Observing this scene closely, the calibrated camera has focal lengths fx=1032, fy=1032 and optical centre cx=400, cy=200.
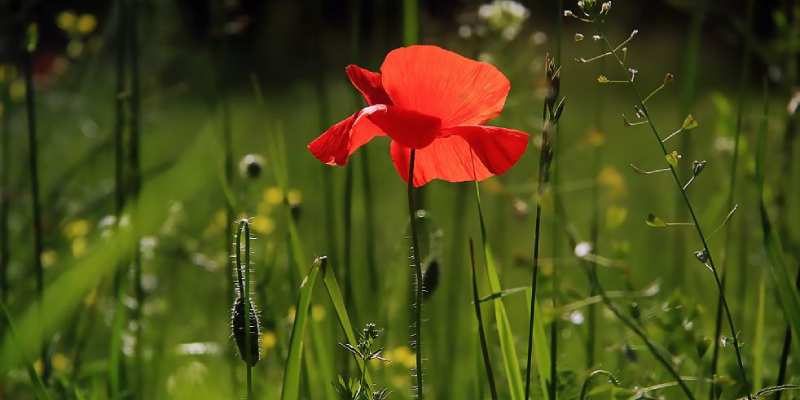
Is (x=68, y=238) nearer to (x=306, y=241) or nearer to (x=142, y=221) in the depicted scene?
(x=306, y=241)

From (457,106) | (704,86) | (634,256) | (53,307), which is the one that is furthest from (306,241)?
(704,86)

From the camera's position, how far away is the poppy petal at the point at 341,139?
794mm

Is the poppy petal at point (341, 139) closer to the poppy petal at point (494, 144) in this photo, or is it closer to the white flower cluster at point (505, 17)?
the poppy petal at point (494, 144)

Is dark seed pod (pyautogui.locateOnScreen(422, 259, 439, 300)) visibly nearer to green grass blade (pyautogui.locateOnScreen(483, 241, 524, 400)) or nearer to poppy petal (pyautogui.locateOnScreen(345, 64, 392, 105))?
green grass blade (pyautogui.locateOnScreen(483, 241, 524, 400))

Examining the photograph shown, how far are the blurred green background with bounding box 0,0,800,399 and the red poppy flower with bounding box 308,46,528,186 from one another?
123mm

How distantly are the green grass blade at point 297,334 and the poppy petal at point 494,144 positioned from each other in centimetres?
15

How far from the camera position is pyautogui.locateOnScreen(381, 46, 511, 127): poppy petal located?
81cm

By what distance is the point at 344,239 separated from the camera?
174cm

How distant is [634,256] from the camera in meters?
2.74

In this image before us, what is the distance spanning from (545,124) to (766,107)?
13.1 inches

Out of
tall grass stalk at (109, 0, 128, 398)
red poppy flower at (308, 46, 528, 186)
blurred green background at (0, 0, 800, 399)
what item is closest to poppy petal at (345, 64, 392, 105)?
red poppy flower at (308, 46, 528, 186)

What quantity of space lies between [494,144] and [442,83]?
64 millimetres

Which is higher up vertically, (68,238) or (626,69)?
(626,69)

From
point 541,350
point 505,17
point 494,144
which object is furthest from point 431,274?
point 505,17
